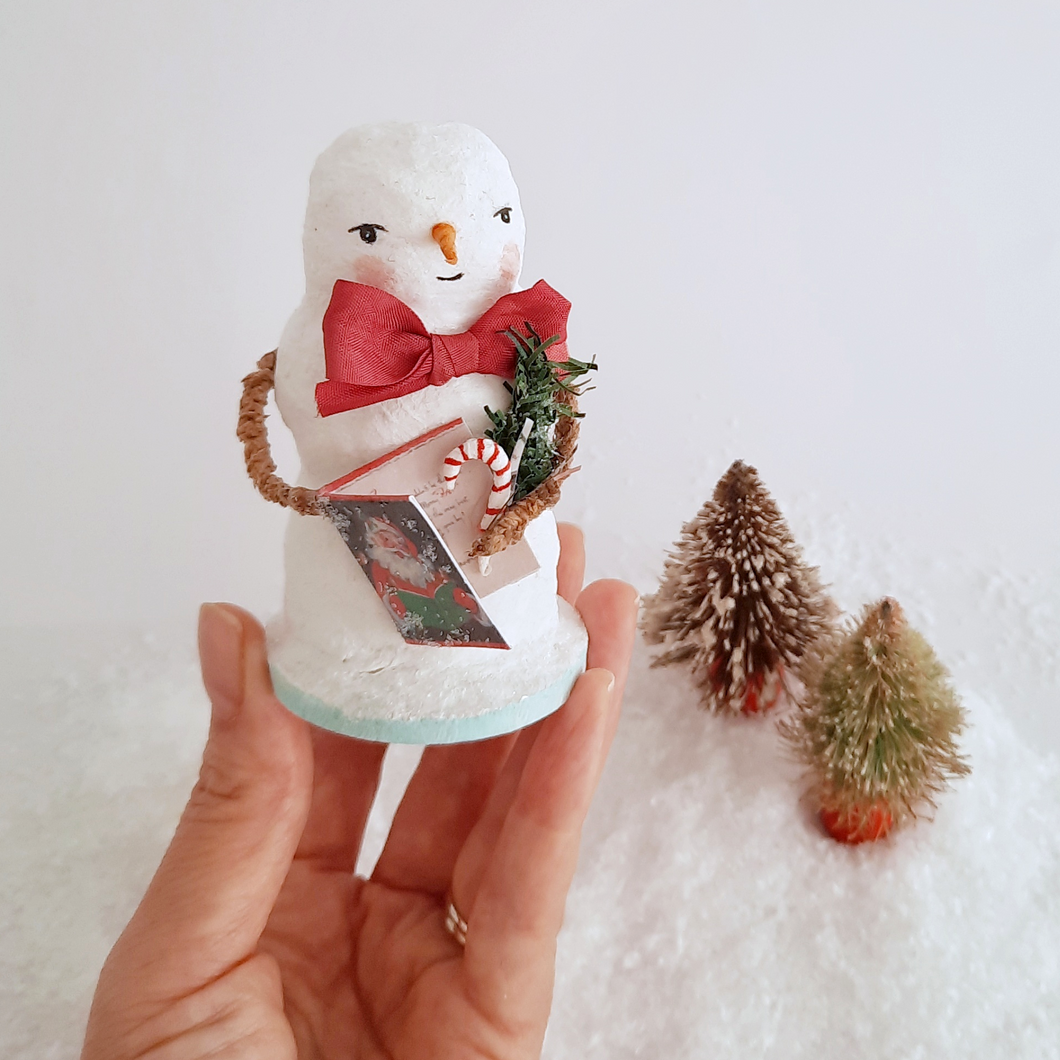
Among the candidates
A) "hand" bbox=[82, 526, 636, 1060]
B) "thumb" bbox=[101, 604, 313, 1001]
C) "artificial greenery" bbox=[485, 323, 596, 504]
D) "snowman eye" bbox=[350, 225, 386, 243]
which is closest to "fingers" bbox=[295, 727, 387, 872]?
"hand" bbox=[82, 526, 636, 1060]

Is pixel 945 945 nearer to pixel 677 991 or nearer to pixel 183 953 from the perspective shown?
pixel 677 991

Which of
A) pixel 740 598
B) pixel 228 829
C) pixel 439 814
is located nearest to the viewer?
pixel 228 829

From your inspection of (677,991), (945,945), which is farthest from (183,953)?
(945,945)

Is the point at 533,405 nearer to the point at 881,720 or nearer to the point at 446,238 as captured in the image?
the point at 446,238

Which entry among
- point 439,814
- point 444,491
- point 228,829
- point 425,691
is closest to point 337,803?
point 439,814

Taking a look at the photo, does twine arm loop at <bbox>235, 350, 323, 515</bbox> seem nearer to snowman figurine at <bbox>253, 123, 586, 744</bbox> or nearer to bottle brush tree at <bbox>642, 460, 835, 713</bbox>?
snowman figurine at <bbox>253, 123, 586, 744</bbox>

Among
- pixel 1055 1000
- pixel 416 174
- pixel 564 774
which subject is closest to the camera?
pixel 416 174

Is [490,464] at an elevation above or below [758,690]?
above
